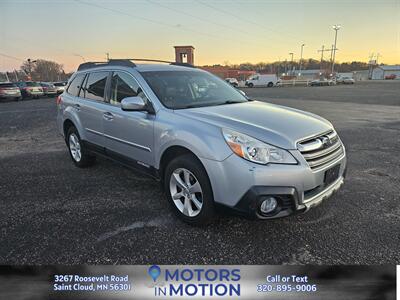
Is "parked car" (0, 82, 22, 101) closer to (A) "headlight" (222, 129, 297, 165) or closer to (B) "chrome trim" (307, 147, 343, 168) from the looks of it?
(A) "headlight" (222, 129, 297, 165)

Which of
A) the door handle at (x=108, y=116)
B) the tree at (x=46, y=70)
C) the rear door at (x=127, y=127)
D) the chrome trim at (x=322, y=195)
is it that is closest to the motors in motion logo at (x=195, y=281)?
the chrome trim at (x=322, y=195)

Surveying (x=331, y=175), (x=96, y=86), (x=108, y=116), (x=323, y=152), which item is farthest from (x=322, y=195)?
(x=96, y=86)

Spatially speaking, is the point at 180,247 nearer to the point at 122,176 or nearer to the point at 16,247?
the point at 16,247

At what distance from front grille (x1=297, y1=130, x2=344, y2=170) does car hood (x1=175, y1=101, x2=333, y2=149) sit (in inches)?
2.6

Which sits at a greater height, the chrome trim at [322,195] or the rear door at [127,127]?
the rear door at [127,127]

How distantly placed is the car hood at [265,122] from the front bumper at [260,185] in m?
0.23

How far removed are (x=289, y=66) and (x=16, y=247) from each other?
125653 millimetres

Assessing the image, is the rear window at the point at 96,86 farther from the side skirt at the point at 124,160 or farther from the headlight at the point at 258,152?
the headlight at the point at 258,152

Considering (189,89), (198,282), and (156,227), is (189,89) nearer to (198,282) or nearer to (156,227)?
(156,227)

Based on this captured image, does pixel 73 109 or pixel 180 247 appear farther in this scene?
pixel 73 109

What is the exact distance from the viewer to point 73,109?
4957mm

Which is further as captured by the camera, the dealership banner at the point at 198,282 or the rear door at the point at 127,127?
the rear door at the point at 127,127

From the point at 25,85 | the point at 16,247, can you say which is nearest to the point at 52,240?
the point at 16,247

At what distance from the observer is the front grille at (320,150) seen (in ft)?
8.87
